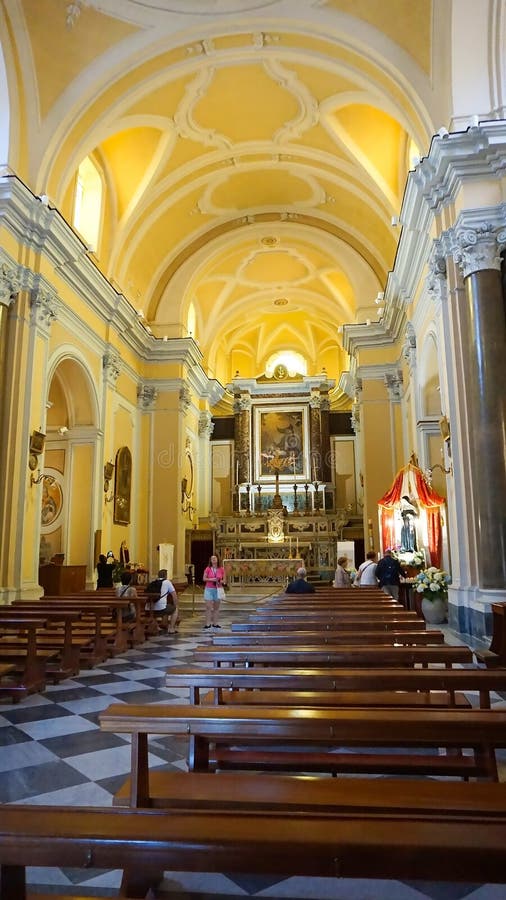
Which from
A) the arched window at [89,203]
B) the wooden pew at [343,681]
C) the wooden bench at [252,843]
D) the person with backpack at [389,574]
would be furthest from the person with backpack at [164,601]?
the wooden bench at [252,843]

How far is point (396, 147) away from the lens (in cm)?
1201

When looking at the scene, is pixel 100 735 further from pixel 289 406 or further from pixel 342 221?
pixel 289 406

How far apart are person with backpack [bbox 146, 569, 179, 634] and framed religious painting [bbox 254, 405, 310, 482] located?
12142 millimetres

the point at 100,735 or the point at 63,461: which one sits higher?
the point at 63,461

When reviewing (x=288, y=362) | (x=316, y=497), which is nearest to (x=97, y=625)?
(x=316, y=497)

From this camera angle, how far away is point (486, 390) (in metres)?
7.26

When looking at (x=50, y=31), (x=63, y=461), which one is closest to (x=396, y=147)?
(x=50, y=31)

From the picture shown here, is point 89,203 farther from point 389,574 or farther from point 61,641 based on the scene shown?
point 61,641

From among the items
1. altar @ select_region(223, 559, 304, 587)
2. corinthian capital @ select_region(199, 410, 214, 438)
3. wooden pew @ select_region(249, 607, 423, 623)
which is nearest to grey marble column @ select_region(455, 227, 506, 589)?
wooden pew @ select_region(249, 607, 423, 623)

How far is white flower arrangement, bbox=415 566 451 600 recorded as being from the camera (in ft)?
28.6

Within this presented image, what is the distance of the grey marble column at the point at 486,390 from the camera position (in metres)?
7.03

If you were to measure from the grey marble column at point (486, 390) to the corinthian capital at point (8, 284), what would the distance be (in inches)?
244

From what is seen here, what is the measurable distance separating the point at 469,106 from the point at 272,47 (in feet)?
12.4

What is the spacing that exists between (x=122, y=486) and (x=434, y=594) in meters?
7.80
